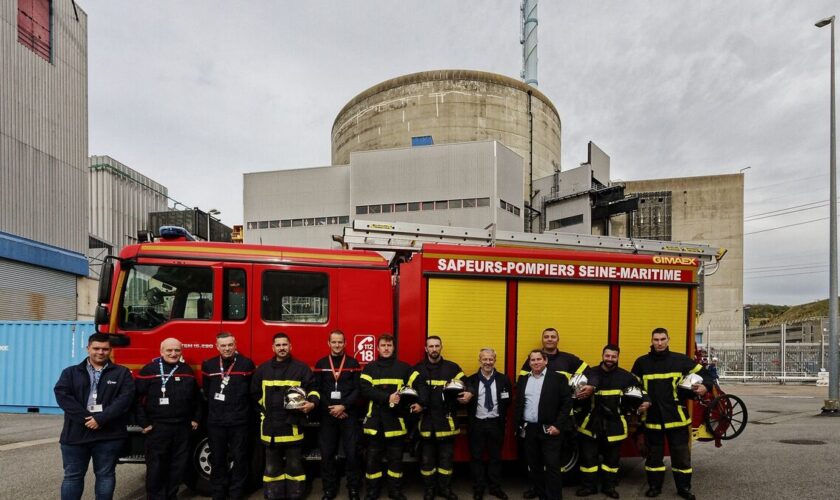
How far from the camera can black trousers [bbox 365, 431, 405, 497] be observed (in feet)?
16.8

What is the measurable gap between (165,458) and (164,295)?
1.70 meters

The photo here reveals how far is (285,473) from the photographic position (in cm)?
502

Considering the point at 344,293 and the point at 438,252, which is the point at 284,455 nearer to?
the point at 344,293

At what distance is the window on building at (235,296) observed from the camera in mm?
5371

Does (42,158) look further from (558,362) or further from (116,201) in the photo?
(558,362)

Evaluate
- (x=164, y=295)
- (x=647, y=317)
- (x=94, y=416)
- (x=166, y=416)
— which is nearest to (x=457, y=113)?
(x=647, y=317)

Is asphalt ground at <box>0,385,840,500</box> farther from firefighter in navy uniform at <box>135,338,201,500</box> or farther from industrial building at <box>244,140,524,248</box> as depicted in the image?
industrial building at <box>244,140,524,248</box>

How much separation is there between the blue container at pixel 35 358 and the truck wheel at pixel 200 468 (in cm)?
861

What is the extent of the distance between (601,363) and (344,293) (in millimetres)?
3123

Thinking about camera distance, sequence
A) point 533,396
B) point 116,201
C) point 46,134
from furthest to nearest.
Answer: point 116,201
point 46,134
point 533,396

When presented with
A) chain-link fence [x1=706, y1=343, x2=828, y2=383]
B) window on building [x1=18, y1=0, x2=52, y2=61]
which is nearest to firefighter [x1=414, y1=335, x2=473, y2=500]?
chain-link fence [x1=706, y1=343, x2=828, y2=383]

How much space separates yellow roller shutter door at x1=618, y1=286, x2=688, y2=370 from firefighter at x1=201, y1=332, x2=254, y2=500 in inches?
175

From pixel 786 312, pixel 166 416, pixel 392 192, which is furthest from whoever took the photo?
pixel 786 312

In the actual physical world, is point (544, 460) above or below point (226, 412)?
below
